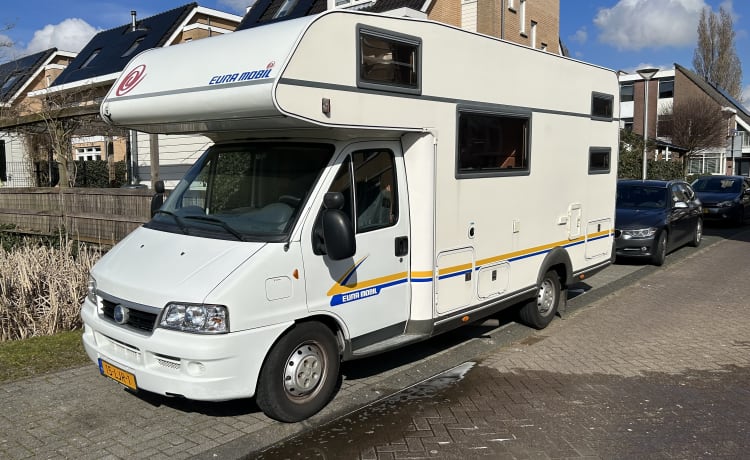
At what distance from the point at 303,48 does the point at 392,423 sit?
278 cm

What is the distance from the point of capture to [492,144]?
6195mm

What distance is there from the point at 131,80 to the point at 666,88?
53872mm

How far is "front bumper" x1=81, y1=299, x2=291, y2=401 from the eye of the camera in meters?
4.11

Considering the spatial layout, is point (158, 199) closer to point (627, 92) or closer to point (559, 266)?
point (559, 266)

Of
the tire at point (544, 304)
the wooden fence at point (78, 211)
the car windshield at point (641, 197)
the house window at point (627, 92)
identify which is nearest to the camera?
the tire at point (544, 304)

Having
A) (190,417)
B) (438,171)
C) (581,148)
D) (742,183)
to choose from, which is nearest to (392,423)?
(190,417)

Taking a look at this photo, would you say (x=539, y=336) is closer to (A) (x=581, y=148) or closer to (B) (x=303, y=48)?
(A) (x=581, y=148)

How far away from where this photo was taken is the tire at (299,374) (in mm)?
4449

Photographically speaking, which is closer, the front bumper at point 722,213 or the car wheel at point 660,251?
the car wheel at point 660,251

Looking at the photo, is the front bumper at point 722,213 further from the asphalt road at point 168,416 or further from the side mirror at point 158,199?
the side mirror at point 158,199

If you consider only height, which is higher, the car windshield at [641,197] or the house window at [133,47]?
the house window at [133,47]

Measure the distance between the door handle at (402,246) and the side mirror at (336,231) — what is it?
2.61 feet

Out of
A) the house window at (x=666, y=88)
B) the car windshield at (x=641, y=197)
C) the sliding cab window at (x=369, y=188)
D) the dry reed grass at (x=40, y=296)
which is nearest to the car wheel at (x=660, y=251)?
the car windshield at (x=641, y=197)

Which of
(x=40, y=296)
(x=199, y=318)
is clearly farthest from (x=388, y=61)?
(x=40, y=296)
